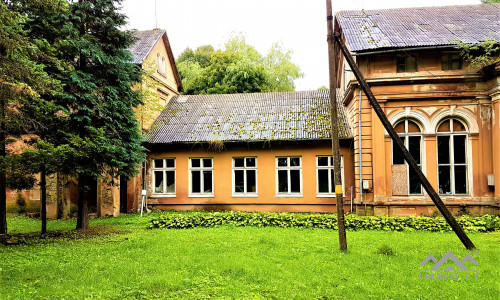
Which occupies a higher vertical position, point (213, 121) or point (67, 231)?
point (213, 121)

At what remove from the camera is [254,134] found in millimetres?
17406

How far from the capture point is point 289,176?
17250mm

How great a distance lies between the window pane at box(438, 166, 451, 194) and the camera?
1452 centimetres

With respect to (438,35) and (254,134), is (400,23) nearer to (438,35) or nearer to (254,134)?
(438,35)

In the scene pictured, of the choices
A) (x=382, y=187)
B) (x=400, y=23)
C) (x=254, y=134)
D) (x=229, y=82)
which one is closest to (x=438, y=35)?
(x=400, y=23)

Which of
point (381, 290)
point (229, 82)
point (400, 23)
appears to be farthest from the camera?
point (229, 82)

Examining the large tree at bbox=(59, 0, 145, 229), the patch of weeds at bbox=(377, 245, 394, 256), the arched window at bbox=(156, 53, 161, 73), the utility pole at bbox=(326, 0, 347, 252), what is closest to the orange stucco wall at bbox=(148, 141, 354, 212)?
the large tree at bbox=(59, 0, 145, 229)

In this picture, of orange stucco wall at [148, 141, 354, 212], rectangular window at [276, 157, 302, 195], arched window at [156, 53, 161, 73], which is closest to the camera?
orange stucco wall at [148, 141, 354, 212]

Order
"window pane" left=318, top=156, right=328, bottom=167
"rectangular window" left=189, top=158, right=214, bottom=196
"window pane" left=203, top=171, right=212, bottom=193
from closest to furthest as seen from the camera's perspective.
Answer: "window pane" left=318, top=156, right=328, bottom=167
"rectangular window" left=189, top=158, right=214, bottom=196
"window pane" left=203, top=171, right=212, bottom=193

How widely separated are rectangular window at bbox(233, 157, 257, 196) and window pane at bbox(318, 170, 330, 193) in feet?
10.7

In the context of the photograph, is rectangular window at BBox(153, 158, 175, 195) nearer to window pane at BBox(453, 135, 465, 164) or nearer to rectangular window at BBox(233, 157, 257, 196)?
rectangular window at BBox(233, 157, 257, 196)

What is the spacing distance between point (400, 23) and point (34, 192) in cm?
2089
